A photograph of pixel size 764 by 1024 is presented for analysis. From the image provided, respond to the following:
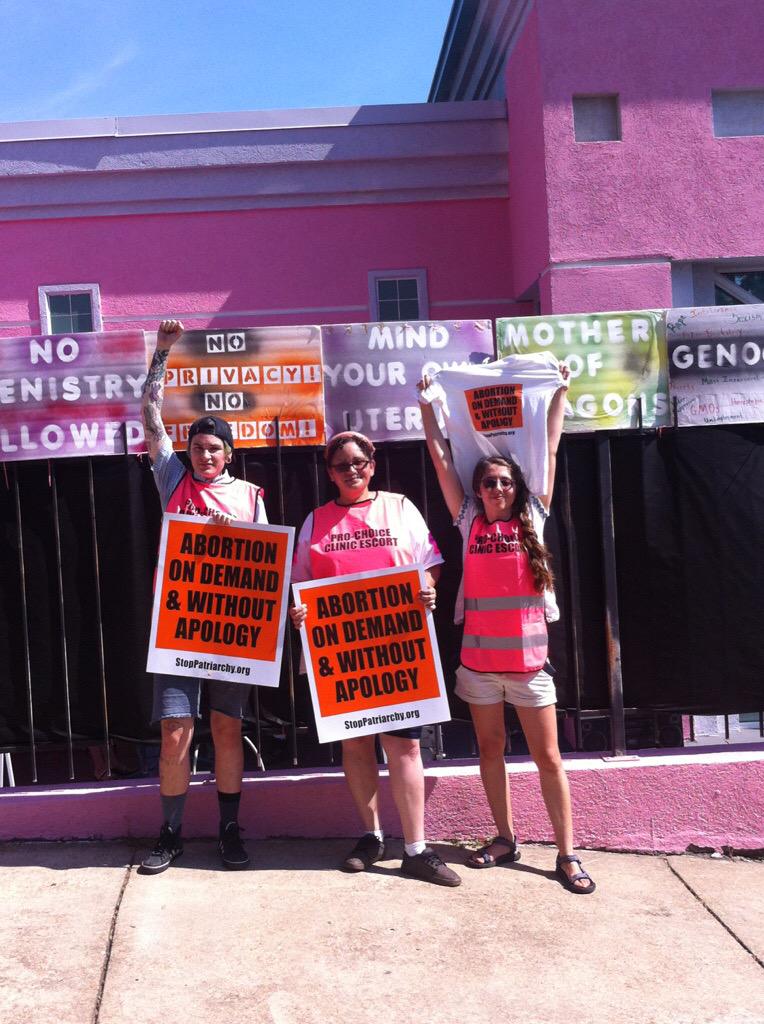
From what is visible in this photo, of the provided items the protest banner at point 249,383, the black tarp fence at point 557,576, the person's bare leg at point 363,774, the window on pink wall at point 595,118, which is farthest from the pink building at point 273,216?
the person's bare leg at point 363,774

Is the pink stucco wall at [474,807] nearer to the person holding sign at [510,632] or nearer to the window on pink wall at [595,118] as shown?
the person holding sign at [510,632]

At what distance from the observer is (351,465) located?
417 cm

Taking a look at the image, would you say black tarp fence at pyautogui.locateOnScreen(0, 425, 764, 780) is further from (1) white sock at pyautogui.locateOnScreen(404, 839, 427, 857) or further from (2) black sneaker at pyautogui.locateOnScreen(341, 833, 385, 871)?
(1) white sock at pyautogui.locateOnScreen(404, 839, 427, 857)

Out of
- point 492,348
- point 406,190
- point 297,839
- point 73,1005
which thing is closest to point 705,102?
point 406,190

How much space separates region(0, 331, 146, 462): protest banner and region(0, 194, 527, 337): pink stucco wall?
5765 mm

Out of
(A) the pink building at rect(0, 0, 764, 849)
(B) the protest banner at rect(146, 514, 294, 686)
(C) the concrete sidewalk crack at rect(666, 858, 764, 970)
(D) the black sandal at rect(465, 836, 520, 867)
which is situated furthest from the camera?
(A) the pink building at rect(0, 0, 764, 849)

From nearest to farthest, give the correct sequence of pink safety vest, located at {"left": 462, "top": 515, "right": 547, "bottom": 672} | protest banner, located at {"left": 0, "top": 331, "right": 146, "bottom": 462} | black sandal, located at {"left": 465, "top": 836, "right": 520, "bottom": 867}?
pink safety vest, located at {"left": 462, "top": 515, "right": 547, "bottom": 672}, black sandal, located at {"left": 465, "top": 836, "right": 520, "bottom": 867}, protest banner, located at {"left": 0, "top": 331, "right": 146, "bottom": 462}

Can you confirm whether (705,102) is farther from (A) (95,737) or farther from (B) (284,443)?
(A) (95,737)

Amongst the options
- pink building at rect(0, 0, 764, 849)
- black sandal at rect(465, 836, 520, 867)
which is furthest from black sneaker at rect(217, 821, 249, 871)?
pink building at rect(0, 0, 764, 849)

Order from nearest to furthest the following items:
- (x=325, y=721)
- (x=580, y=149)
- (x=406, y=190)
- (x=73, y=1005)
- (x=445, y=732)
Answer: (x=73, y=1005) → (x=325, y=721) → (x=445, y=732) → (x=580, y=149) → (x=406, y=190)

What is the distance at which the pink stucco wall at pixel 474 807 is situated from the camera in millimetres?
4676

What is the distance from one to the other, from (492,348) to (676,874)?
103 inches

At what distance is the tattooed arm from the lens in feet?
14.0

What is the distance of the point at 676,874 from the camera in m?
4.46
